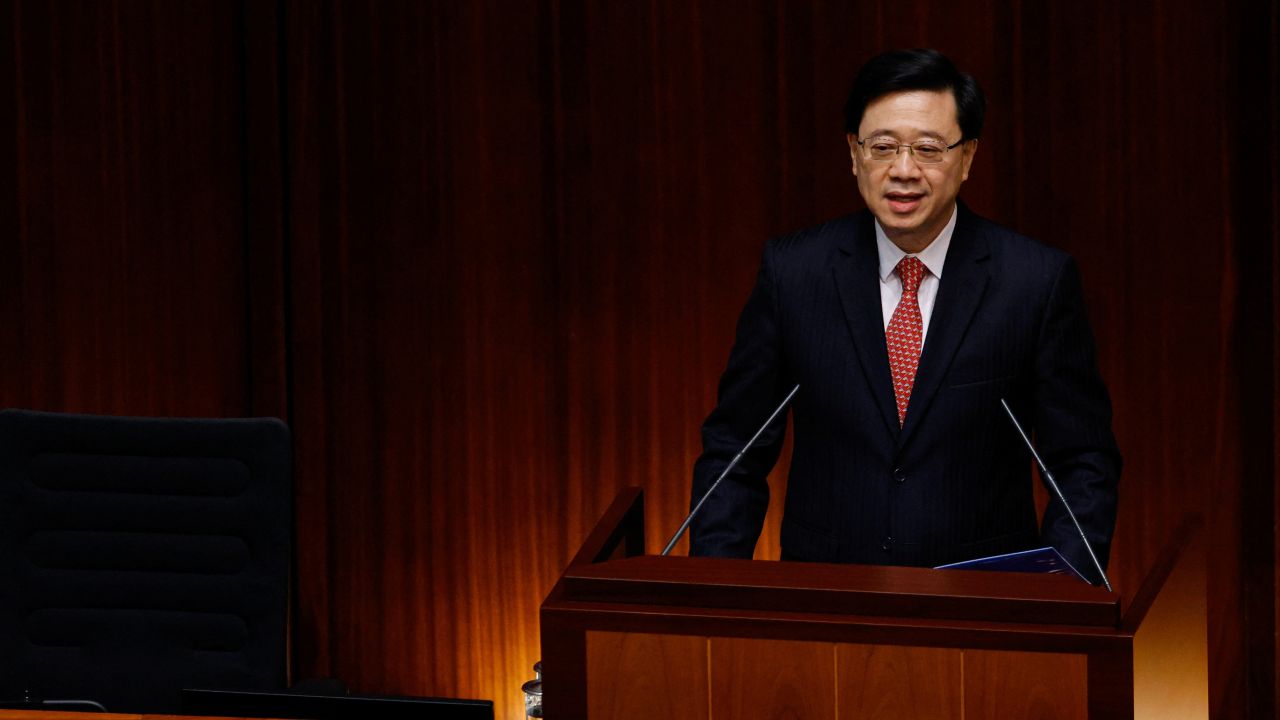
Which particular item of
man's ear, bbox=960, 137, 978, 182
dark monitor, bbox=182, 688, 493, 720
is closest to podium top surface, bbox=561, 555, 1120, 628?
dark monitor, bbox=182, 688, 493, 720

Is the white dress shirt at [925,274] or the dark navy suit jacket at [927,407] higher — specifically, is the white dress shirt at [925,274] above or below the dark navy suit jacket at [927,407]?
above

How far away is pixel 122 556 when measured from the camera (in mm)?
2500

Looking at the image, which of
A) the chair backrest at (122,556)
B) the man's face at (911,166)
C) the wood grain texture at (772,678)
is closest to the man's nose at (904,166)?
the man's face at (911,166)

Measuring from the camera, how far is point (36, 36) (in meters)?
3.46

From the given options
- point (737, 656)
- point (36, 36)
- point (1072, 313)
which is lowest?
point (737, 656)

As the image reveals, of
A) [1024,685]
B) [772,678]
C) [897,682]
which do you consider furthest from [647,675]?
[1024,685]

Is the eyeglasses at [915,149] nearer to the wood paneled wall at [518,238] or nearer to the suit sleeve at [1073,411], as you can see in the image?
the suit sleeve at [1073,411]

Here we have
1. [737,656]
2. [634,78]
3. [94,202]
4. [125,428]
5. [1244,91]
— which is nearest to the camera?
[737,656]

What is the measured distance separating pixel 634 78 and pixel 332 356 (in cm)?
87

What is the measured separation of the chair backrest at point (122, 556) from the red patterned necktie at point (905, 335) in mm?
970

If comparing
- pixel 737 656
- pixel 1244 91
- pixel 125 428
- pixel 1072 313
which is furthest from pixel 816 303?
pixel 1244 91

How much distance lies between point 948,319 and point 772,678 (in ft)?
2.49

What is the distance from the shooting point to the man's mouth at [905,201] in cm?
211

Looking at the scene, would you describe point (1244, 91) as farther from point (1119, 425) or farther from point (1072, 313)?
point (1072, 313)
